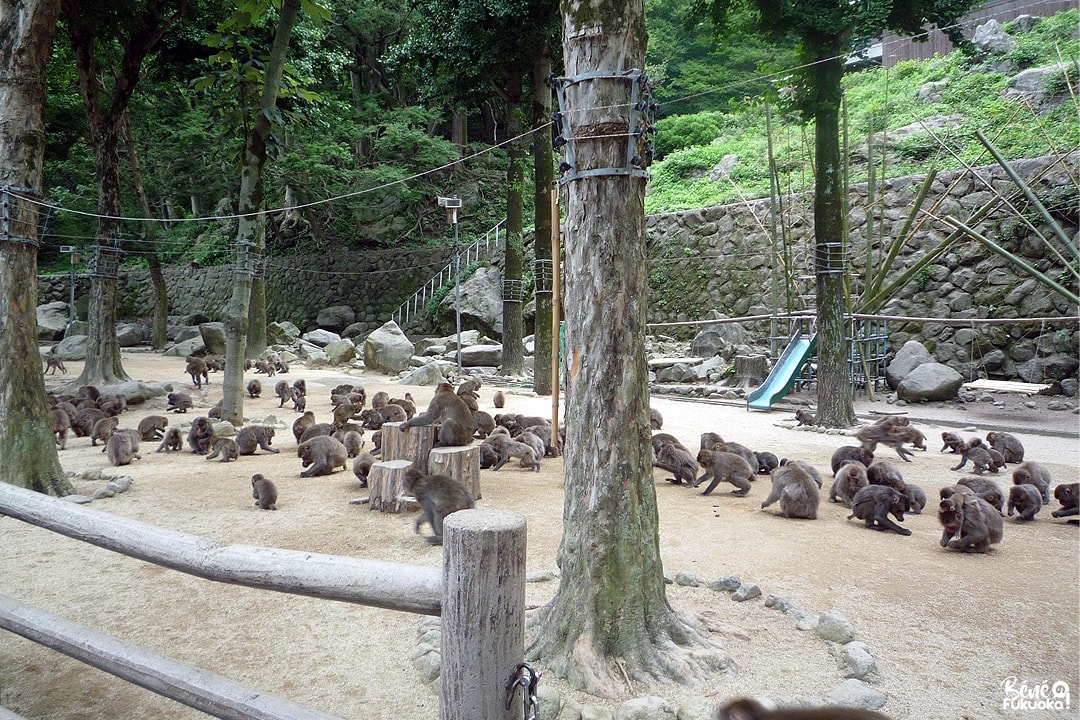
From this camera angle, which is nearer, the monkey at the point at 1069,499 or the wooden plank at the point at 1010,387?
the monkey at the point at 1069,499

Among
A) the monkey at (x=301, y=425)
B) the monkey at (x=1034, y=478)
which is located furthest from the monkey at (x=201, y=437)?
the monkey at (x=1034, y=478)

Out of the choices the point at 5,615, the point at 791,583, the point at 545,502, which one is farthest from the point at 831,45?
the point at 5,615

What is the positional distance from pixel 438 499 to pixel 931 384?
10.3 meters

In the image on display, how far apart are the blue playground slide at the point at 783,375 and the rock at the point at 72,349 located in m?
18.4

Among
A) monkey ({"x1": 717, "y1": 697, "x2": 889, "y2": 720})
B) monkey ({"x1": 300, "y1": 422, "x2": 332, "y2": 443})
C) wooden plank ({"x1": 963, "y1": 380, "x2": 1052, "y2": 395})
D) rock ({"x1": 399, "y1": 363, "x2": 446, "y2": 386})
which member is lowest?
monkey ({"x1": 300, "y1": 422, "x2": 332, "y2": 443})

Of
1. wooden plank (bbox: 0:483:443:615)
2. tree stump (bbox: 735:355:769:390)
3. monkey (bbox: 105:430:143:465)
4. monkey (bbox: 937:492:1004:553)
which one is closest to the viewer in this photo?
wooden plank (bbox: 0:483:443:615)

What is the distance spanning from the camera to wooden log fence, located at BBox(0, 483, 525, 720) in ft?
6.46

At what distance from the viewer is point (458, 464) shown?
20.6 feet

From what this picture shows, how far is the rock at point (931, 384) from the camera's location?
12406 millimetres

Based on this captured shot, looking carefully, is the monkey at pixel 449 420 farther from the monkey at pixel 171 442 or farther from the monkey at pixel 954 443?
the monkey at pixel 954 443

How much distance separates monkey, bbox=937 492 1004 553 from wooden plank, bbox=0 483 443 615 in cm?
426

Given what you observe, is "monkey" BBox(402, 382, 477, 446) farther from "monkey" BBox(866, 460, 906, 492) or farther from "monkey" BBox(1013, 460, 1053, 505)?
"monkey" BBox(1013, 460, 1053, 505)

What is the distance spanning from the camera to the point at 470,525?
1982mm

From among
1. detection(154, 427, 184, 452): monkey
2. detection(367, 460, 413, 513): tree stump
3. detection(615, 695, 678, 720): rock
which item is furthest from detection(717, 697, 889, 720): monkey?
detection(154, 427, 184, 452): monkey
